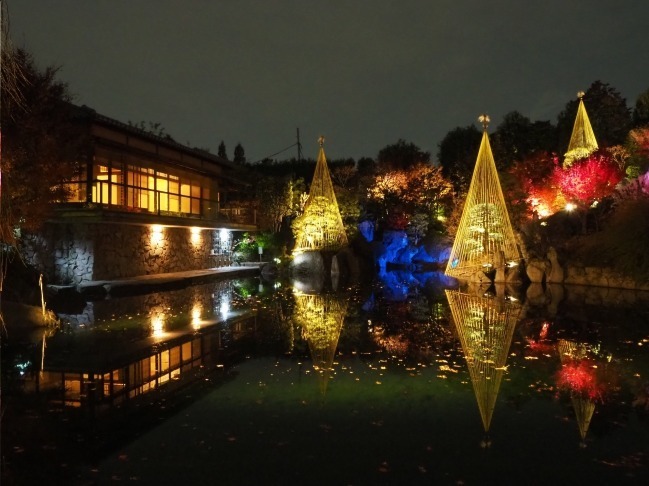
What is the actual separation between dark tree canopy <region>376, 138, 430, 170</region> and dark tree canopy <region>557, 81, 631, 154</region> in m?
9.46

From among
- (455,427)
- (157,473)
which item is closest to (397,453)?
(455,427)

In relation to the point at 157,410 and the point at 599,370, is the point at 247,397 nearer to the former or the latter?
the point at 157,410

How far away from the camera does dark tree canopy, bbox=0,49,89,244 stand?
11.2m

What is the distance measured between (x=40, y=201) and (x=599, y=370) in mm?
12599

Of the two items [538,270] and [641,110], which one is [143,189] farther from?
[641,110]

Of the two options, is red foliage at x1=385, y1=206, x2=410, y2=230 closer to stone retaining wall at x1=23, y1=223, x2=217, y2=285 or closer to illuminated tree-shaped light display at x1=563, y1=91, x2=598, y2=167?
illuminated tree-shaped light display at x1=563, y1=91, x2=598, y2=167

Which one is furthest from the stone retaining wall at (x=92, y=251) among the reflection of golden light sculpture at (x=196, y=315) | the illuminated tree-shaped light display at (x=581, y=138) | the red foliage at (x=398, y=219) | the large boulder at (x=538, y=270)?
the illuminated tree-shaped light display at (x=581, y=138)

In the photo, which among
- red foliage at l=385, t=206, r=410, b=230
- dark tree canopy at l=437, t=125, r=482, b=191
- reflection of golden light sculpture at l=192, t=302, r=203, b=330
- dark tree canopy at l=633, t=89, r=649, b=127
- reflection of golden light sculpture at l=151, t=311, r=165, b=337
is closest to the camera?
reflection of golden light sculpture at l=151, t=311, r=165, b=337

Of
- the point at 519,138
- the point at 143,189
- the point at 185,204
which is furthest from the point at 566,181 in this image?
the point at 143,189

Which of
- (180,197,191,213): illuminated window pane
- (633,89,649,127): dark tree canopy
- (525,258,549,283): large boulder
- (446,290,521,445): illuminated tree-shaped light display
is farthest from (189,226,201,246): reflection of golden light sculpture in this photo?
(633,89,649,127): dark tree canopy

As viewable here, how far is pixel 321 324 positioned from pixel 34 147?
8.25 m

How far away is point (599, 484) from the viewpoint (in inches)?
149

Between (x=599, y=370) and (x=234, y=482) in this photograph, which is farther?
(x=599, y=370)

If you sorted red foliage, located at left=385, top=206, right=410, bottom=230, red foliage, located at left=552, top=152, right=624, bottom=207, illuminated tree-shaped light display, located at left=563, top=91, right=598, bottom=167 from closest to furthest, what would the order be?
red foliage, located at left=552, top=152, right=624, bottom=207 < illuminated tree-shaped light display, located at left=563, top=91, right=598, bottom=167 < red foliage, located at left=385, top=206, right=410, bottom=230
